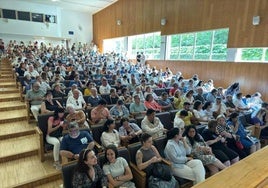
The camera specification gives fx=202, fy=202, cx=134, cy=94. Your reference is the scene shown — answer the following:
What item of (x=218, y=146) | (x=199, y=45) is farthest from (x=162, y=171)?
(x=199, y=45)

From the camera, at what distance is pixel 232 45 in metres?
6.43

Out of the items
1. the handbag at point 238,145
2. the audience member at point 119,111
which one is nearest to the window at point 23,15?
the audience member at point 119,111

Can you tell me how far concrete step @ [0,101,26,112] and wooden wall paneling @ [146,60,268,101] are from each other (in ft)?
19.4

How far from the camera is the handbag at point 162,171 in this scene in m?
2.22

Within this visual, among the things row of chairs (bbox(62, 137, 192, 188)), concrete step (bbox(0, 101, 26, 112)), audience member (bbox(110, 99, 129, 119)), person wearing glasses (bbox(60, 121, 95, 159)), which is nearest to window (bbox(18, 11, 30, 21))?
concrete step (bbox(0, 101, 26, 112))

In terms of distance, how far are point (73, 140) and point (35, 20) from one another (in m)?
12.0

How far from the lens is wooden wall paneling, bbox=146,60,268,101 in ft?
19.1

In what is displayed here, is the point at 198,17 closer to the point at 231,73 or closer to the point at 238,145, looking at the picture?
the point at 231,73

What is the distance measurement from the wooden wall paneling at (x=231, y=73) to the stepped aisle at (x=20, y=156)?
19.0ft

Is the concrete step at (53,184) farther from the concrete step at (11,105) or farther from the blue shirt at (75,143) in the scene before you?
the concrete step at (11,105)

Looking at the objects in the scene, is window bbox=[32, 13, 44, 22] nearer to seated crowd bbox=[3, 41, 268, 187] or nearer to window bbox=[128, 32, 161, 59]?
window bbox=[128, 32, 161, 59]

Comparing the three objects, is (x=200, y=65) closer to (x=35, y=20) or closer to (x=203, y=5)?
(x=203, y=5)

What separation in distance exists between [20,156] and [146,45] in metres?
8.47

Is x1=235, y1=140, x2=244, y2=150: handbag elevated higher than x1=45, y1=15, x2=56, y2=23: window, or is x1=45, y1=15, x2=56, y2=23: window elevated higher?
x1=45, y1=15, x2=56, y2=23: window
